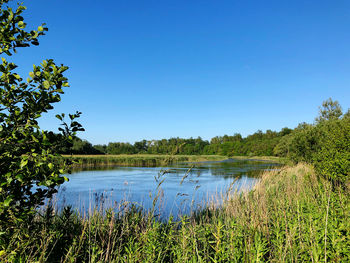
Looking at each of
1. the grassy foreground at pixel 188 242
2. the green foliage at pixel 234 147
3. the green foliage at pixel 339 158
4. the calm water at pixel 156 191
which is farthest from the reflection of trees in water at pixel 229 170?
the green foliage at pixel 234 147

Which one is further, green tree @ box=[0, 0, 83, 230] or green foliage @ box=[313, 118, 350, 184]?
green foliage @ box=[313, 118, 350, 184]

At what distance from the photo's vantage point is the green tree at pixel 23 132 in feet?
7.34

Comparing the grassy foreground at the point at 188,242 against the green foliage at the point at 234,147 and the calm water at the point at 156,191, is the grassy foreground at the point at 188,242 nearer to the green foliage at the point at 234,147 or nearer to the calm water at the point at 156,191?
the calm water at the point at 156,191

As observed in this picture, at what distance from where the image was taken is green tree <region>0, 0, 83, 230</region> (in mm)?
2238

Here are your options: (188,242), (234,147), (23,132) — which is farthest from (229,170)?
(234,147)

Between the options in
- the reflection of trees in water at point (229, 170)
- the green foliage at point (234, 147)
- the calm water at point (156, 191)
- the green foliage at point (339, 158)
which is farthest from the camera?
the green foliage at point (234, 147)

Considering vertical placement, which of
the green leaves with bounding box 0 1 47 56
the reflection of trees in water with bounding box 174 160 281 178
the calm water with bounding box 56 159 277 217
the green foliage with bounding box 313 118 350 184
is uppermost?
the green leaves with bounding box 0 1 47 56

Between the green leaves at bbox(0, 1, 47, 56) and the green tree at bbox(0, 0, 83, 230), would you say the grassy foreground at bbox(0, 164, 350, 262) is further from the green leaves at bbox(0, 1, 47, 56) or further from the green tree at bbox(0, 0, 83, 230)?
the green leaves at bbox(0, 1, 47, 56)

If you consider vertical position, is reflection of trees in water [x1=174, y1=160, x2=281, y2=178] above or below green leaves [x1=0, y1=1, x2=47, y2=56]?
below

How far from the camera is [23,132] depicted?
88.6 inches

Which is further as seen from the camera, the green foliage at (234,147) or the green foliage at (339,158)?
the green foliage at (234,147)

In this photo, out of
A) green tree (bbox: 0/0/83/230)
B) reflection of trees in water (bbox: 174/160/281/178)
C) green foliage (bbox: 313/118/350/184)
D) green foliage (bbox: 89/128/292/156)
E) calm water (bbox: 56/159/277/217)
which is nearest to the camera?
green tree (bbox: 0/0/83/230)

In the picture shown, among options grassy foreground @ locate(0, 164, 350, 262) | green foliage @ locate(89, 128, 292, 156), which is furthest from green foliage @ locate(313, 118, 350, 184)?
green foliage @ locate(89, 128, 292, 156)

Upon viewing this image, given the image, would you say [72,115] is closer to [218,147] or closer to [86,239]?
[86,239]
